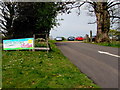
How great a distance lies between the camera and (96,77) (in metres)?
8.11

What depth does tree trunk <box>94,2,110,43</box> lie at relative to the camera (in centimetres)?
3033

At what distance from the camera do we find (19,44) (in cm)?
1978

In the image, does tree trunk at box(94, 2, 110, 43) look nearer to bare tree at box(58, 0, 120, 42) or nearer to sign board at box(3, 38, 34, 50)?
bare tree at box(58, 0, 120, 42)

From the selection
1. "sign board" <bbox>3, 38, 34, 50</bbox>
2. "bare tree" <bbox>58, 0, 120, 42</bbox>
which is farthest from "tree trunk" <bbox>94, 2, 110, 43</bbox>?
"sign board" <bbox>3, 38, 34, 50</bbox>

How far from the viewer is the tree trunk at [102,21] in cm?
3033

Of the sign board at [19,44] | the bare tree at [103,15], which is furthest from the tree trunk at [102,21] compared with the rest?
the sign board at [19,44]

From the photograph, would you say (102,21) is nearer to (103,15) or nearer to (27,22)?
(103,15)

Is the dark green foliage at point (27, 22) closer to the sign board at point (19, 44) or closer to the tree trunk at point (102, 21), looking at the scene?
the tree trunk at point (102, 21)

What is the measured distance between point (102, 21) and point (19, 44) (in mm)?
16590

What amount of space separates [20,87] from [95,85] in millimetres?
2896

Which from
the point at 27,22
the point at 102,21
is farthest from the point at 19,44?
the point at 27,22

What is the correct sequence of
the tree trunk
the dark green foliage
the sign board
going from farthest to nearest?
1. the dark green foliage
2. the tree trunk
3. the sign board

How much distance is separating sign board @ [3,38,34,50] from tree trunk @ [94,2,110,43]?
48.6ft

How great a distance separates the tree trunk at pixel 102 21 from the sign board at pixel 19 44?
1481 cm
